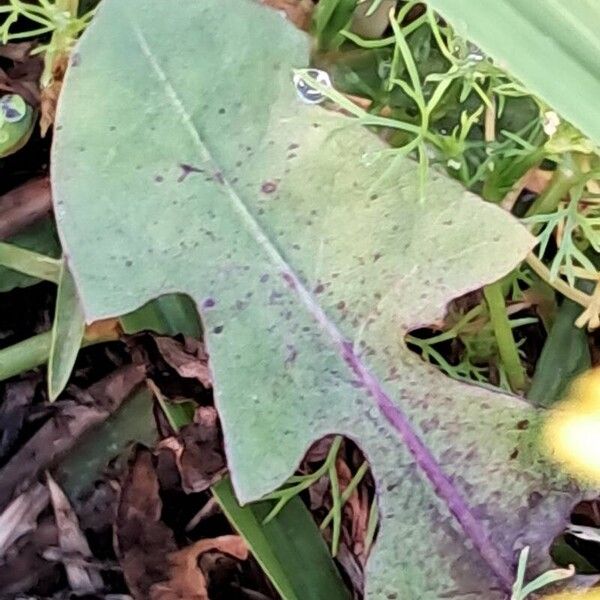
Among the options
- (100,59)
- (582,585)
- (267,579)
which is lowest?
(267,579)

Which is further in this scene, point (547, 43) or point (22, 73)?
point (22, 73)

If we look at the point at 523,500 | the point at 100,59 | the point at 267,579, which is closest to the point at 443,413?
the point at 523,500

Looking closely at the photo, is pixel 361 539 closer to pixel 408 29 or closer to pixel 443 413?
pixel 443 413

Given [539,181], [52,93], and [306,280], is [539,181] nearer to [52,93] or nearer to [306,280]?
[306,280]

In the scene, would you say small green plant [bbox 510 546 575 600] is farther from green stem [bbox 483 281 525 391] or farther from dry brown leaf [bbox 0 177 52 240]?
dry brown leaf [bbox 0 177 52 240]

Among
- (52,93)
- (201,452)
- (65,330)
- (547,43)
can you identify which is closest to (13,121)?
(52,93)

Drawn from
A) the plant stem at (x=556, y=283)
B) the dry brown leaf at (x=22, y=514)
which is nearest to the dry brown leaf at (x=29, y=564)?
the dry brown leaf at (x=22, y=514)
